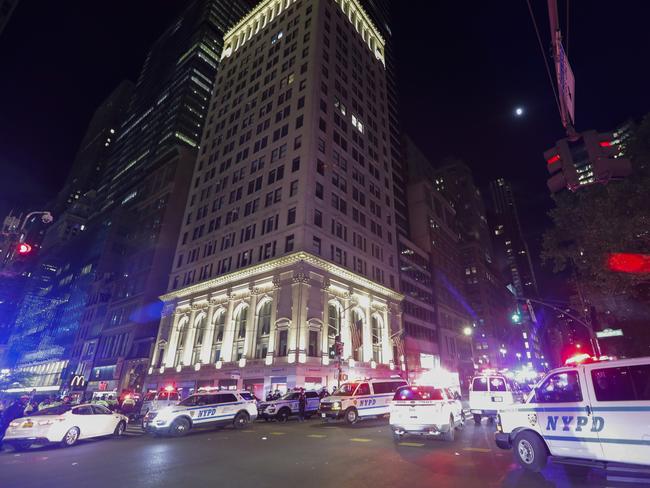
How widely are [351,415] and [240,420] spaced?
5.88 meters

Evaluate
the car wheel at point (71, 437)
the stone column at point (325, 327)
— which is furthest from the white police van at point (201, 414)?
the stone column at point (325, 327)

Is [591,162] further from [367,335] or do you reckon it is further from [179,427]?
[367,335]

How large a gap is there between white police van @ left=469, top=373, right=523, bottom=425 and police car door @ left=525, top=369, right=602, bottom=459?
31.8 feet

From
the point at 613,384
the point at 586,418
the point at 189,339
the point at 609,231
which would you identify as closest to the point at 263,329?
the point at 189,339

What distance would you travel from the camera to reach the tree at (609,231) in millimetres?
14664

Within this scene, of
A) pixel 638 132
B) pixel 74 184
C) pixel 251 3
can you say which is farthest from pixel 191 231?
pixel 74 184

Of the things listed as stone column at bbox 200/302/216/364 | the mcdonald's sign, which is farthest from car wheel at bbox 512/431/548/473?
the mcdonald's sign

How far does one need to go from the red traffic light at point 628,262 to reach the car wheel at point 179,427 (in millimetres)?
21265

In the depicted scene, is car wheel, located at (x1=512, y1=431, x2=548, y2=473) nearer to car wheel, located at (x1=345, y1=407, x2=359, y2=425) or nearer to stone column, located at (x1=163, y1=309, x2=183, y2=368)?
car wheel, located at (x1=345, y1=407, x2=359, y2=425)

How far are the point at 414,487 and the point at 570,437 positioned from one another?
3.54 metres

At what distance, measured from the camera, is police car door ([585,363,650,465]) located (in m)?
6.26

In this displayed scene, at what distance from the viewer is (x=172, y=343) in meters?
48.8

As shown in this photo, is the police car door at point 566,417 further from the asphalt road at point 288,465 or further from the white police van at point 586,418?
the asphalt road at point 288,465

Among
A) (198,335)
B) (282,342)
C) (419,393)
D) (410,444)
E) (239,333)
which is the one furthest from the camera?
(198,335)
